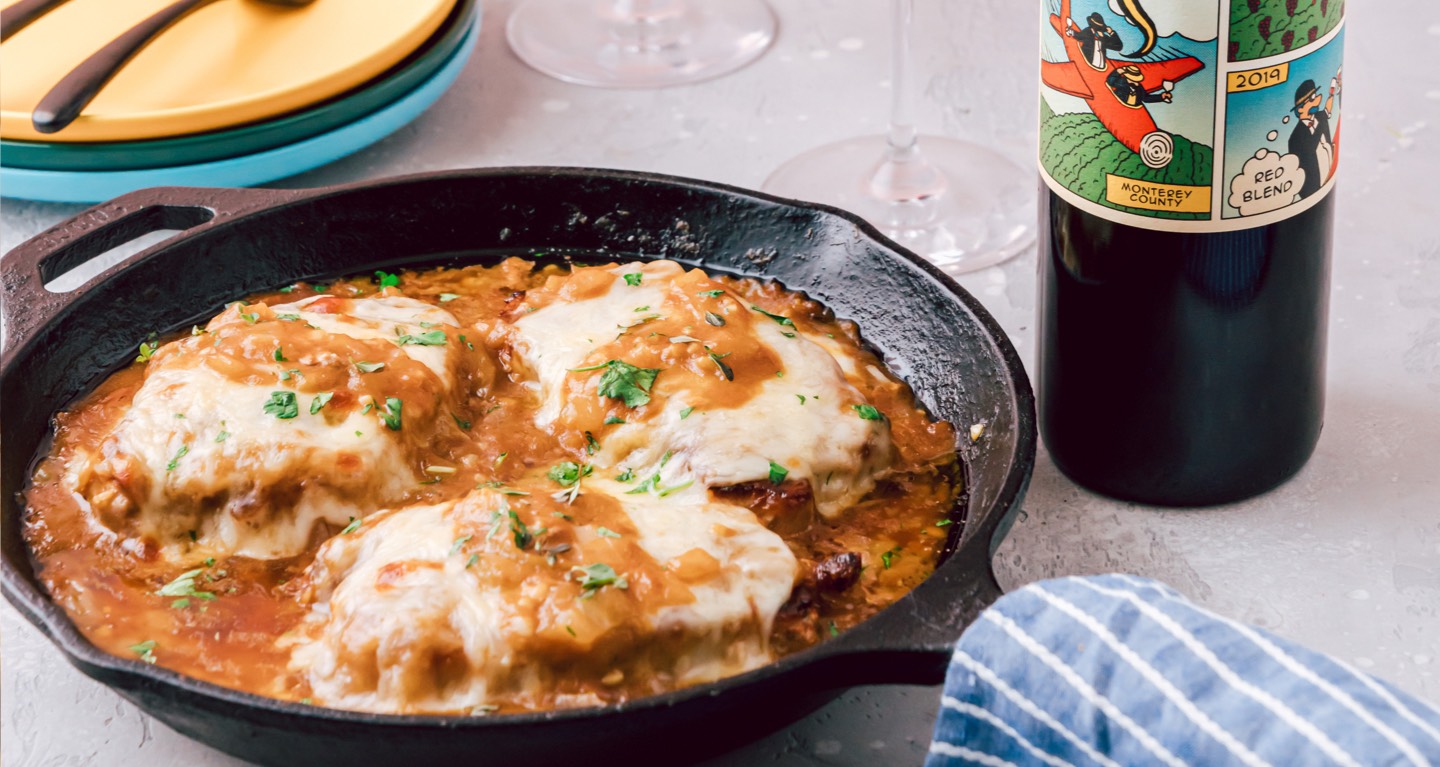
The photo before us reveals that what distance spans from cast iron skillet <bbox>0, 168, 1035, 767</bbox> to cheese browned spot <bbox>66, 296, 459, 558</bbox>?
15 centimetres

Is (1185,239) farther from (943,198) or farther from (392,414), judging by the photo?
(943,198)

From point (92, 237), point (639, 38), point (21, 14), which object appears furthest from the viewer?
point (639, 38)

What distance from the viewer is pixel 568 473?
1.91m

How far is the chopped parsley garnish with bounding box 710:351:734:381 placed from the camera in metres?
1.94

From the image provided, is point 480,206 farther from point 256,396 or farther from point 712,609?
point 712,609

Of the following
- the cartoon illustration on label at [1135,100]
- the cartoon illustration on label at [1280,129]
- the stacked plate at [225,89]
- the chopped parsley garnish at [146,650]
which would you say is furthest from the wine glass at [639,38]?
the chopped parsley garnish at [146,650]

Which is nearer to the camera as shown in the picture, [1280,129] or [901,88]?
[1280,129]

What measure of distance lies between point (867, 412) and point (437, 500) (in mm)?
534

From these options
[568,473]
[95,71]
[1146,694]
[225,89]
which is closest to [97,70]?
[95,71]

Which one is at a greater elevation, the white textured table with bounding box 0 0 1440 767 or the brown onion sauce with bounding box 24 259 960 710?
the brown onion sauce with bounding box 24 259 960 710

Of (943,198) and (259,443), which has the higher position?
(259,443)

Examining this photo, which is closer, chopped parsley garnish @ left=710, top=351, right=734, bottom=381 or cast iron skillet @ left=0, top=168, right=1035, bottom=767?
cast iron skillet @ left=0, top=168, right=1035, bottom=767

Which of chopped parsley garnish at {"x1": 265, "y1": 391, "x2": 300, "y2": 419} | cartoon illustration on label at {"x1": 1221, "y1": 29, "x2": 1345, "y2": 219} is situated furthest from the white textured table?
cartoon illustration on label at {"x1": 1221, "y1": 29, "x2": 1345, "y2": 219}

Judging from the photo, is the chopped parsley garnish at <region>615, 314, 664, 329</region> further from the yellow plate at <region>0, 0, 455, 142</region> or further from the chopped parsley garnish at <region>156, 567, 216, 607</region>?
the yellow plate at <region>0, 0, 455, 142</region>
